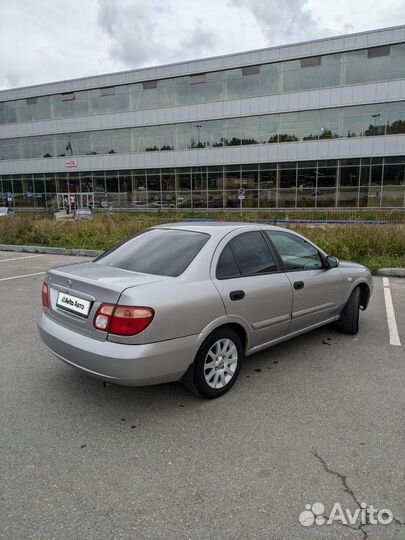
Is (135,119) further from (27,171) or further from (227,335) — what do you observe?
(227,335)

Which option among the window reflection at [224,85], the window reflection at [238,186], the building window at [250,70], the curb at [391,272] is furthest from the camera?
the building window at [250,70]

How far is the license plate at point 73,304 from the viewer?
3.21m

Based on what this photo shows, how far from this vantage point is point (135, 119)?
1352 inches

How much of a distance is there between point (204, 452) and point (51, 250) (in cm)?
1200

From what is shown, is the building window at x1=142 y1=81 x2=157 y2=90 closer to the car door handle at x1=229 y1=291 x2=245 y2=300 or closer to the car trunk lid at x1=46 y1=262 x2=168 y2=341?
the car trunk lid at x1=46 y1=262 x2=168 y2=341

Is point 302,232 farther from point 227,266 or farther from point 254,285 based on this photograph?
point 227,266

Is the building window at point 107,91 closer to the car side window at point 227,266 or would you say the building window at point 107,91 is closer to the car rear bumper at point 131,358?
the car side window at point 227,266

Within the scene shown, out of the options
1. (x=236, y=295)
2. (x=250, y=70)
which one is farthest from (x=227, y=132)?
(x=236, y=295)

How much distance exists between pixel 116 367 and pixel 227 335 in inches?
41.3

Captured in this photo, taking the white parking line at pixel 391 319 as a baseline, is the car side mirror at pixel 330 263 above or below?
above

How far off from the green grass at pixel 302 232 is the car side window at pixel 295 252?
17.5ft

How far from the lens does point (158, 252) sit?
12.4ft

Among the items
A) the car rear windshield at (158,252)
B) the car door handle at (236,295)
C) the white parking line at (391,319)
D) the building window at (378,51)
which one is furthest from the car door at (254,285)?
the building window at (378,51)

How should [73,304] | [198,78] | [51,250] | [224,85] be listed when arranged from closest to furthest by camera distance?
[73,304], [51,250], [224,85], [198,78]
